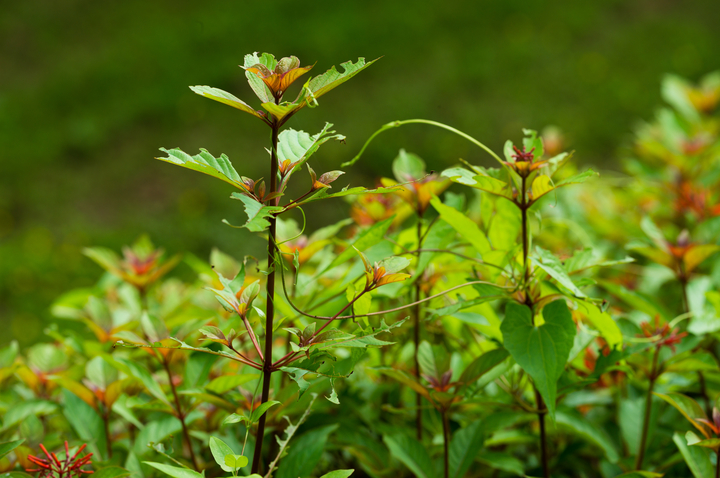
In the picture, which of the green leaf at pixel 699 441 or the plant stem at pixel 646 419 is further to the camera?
the plant stem at pixel 646 419

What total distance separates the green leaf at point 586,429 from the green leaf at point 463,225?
44 centimetres

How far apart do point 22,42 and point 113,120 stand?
2.02 m

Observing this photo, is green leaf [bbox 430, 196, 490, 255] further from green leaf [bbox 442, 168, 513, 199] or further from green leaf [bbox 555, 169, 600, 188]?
green leaf [bbox 555, 169, 600, 188]

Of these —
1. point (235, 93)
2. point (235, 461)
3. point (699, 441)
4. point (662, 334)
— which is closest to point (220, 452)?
point (235, 461)

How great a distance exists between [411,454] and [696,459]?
23.1 inches

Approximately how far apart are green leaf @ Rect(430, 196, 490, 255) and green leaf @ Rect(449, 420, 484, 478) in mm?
401

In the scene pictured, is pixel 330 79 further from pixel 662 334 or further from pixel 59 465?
pixel 662 334

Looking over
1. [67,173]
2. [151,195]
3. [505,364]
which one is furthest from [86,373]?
[67,173]

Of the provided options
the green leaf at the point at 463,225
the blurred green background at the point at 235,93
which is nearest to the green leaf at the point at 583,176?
the green leaf at the point at 463,225

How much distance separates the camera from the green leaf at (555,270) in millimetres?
1080

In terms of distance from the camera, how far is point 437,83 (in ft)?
20.9

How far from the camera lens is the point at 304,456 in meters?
1.26

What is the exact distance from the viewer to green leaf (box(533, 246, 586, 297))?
108 centimetres

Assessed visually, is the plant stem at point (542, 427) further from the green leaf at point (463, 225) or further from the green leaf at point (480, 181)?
the green leaf at point (480, 181)
